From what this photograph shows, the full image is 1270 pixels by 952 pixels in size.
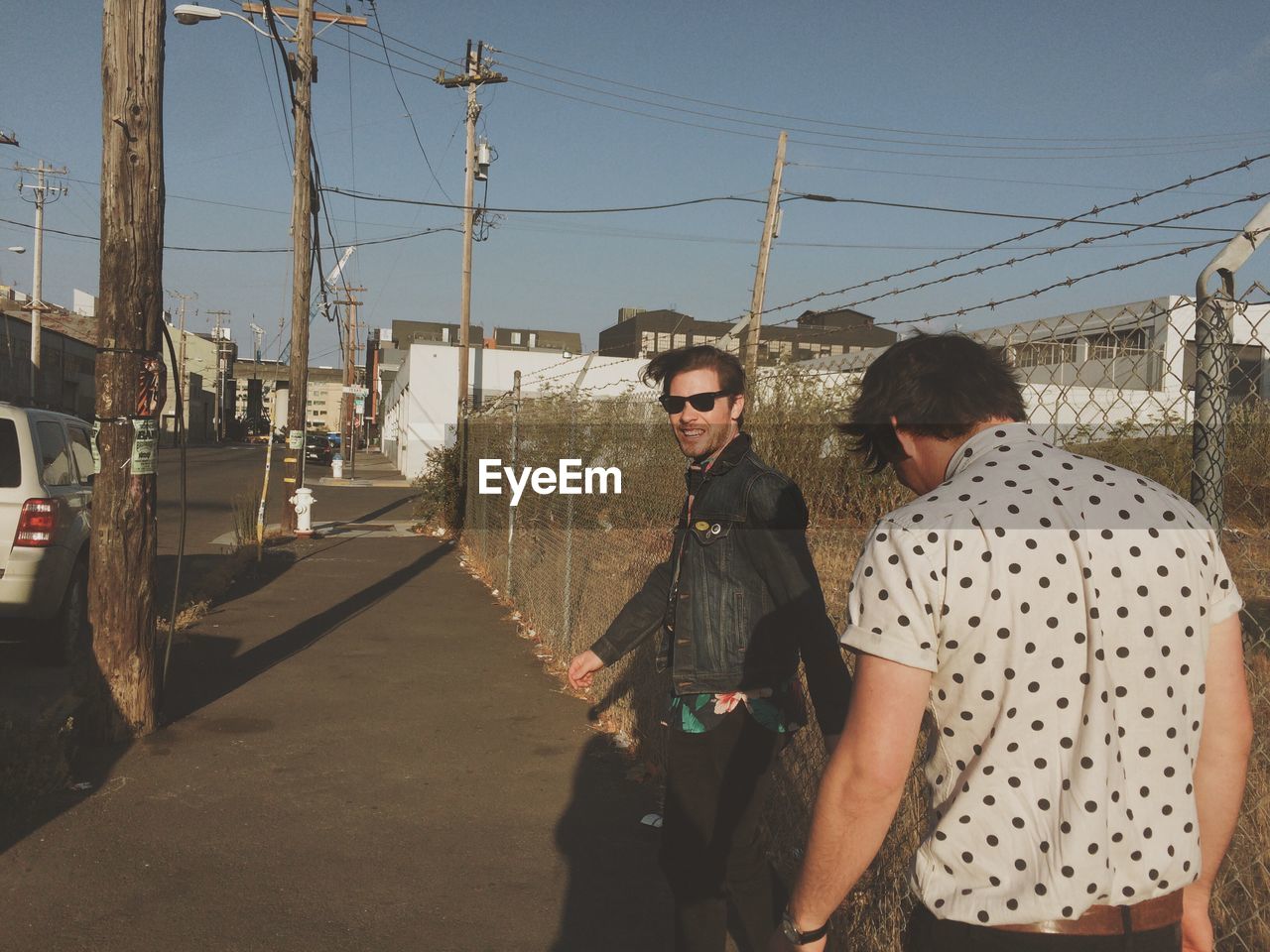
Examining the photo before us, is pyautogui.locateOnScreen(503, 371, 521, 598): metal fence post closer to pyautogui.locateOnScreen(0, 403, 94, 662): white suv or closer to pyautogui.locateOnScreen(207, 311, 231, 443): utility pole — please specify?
pyautogui.locateOnScreen(0, 403, 94, 662): white suv

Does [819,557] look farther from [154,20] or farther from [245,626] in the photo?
[154,20]

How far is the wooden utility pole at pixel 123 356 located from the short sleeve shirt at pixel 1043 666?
519cm

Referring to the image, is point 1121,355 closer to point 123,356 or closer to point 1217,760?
point 1217,760

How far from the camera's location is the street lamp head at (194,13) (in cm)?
1280

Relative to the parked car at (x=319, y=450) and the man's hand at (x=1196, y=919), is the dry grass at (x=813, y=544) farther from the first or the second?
the parked car at (x=319, y=450)

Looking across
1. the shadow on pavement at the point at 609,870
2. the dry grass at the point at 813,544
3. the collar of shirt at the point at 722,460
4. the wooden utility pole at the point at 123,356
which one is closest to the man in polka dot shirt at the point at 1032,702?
the dry grass at the point at 813,544

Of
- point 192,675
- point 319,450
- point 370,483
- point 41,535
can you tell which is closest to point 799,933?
point 192,675

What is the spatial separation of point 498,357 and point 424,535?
22.3m

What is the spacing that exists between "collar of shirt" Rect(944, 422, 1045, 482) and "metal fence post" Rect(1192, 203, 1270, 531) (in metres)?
1.03

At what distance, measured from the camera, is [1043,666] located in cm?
165

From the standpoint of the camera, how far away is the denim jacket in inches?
113

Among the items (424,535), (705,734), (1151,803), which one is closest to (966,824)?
(1151,803)

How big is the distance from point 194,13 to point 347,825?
1154 centimetres

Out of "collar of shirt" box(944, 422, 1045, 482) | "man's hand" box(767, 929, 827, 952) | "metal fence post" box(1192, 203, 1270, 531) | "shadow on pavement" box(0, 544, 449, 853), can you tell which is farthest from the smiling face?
"shadow on pavement" box(0, 544, 449, 853)
